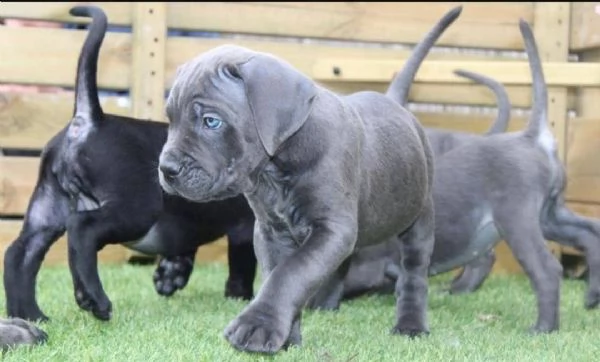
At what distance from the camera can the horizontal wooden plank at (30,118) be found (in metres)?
5.89

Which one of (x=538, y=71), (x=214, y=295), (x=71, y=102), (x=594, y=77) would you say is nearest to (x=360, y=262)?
(x=214, y=295)

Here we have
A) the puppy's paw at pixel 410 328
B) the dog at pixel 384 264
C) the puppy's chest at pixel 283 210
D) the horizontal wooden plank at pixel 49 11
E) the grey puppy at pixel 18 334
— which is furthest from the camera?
the horizontal wooden plank at pixel 49 11

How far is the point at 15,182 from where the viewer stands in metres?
5.95

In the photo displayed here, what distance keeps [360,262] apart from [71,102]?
1992 millimetres

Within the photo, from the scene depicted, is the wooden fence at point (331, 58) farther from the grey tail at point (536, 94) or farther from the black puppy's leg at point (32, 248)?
the black puppy's leg at point (32, 248)

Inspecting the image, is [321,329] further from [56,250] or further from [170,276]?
[56,250]

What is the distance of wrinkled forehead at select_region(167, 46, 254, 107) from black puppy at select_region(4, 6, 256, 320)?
1.00 meters

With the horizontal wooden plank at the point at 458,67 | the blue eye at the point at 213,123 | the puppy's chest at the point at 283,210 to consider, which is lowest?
the horizontal wooden plank at the point at 458,67

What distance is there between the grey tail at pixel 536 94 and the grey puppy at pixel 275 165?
138cm

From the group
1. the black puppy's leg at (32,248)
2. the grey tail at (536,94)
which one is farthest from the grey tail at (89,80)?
the grey tail at (536,94)

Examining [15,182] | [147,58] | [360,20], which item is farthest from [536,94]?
[15,182]

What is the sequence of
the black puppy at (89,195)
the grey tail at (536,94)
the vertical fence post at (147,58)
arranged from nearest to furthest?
the black puppy at (89,195) → the grey tail at (536,94) → the vertical fence post at (147,58)

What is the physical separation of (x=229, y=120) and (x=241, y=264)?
2040 mm

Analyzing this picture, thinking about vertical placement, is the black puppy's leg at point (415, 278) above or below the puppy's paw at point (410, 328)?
above
